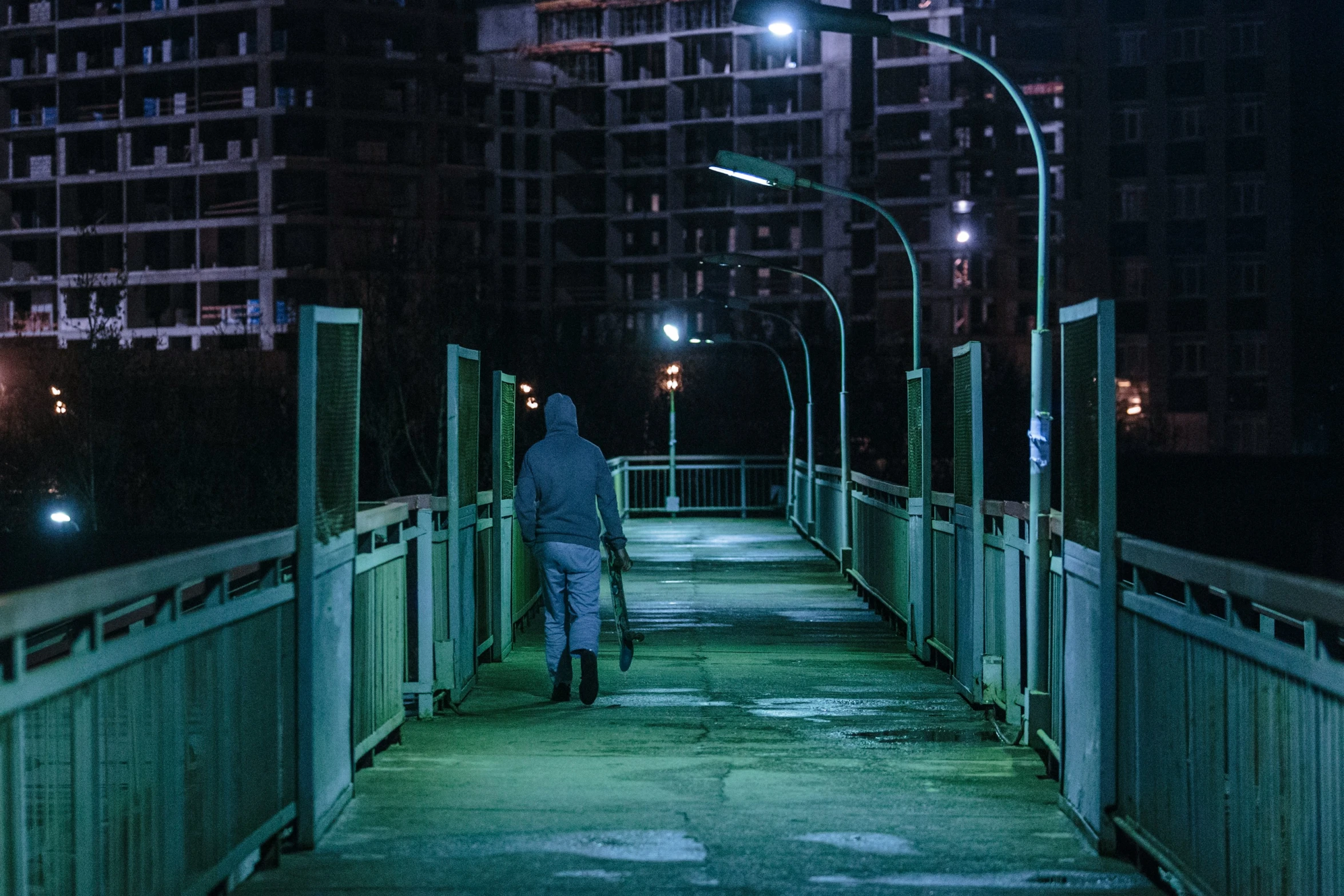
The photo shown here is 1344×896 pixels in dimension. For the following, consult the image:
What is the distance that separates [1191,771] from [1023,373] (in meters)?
83.2

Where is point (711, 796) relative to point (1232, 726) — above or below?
below

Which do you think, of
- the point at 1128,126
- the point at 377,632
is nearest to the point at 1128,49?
the point at 1128,126

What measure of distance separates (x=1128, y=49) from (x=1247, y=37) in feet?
18.4

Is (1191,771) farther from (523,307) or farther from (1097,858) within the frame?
(523,307)

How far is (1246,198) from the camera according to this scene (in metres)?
84.6

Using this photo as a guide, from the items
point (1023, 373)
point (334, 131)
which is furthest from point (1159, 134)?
point (334, 131)

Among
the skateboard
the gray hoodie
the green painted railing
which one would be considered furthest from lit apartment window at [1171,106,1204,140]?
the green painted railing

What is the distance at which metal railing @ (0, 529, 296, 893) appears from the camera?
3.88 meters

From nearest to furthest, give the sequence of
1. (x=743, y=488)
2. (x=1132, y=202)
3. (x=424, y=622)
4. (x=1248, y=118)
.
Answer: (x=424, y=622) → (x=743, y=488) → (x=1248, y=118) → (x=1132, y=202)

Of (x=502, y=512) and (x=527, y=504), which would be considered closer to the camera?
(x=527, y=504)

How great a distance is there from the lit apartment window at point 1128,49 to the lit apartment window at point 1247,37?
4100 millimetres

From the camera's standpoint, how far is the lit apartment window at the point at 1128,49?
85250 millimetres

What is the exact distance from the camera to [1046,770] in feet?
26.8

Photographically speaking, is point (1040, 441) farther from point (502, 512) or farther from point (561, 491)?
point (502, 512)
